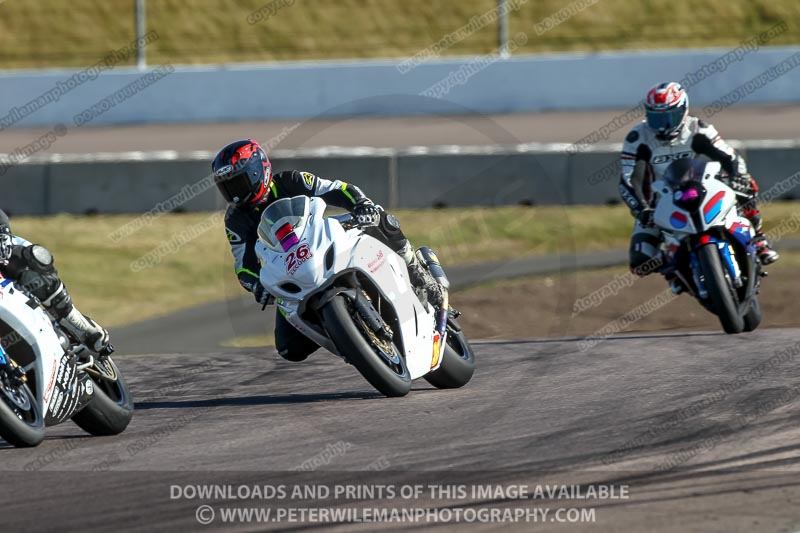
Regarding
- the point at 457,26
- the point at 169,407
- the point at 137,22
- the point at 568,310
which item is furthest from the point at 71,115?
the point at 169,407

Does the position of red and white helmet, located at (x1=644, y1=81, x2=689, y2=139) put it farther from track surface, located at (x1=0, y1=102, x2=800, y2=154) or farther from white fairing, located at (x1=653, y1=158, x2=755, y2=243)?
track surface, located at (x1=0, y1=102, x2=800, y2=154)

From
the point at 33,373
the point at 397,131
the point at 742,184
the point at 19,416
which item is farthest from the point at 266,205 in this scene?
the point at 397,131

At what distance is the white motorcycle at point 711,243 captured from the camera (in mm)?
9773

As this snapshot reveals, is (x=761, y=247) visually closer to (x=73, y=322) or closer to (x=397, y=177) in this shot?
(x=73, y=322)

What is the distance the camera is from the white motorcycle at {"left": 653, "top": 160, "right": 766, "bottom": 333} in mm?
9773

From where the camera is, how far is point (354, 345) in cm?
705

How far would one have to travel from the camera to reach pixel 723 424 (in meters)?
6.91

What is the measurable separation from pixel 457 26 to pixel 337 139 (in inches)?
161

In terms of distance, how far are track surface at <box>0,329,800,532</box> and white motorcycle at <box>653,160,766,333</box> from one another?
482 millimetres

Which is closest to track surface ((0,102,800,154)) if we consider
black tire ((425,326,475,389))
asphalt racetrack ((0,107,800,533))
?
asphalt racetrack ((0,107,800,533))

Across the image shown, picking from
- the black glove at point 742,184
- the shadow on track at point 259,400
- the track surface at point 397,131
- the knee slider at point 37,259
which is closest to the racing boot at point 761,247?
the black glove at point 742,184

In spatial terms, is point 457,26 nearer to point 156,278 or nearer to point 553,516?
point 156,278

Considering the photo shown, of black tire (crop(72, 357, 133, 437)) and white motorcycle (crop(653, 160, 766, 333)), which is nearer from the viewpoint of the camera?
black tire (crop(72, 357, 133, 437))

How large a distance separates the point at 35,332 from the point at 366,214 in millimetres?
2093
